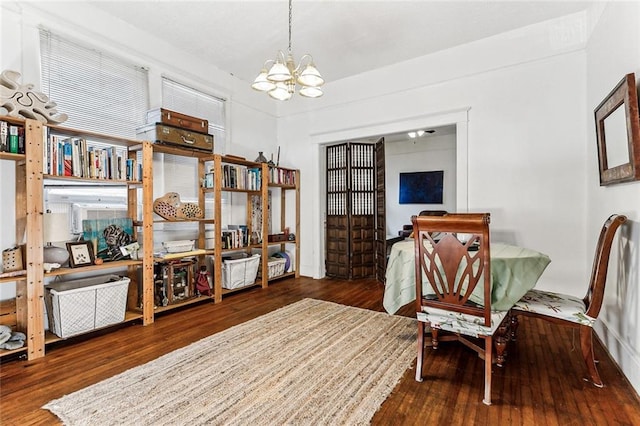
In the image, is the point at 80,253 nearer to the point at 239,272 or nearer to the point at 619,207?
the point at 239,272

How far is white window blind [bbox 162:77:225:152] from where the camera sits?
3545 millimetres

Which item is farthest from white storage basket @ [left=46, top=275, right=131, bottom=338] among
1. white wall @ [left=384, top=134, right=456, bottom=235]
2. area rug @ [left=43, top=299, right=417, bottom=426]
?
white wall @ [left=384, top=134, right=456, bottom=235]

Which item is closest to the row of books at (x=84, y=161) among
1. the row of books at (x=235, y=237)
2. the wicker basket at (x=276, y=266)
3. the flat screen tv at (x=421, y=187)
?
the row of books at (x=235, y=237)

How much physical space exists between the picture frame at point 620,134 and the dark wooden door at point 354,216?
283 cm

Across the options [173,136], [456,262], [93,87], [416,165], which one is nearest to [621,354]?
[456,262]

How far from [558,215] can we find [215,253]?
3.83m

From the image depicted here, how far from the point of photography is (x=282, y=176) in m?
4.57

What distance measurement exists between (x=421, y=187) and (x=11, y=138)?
22.9 feet

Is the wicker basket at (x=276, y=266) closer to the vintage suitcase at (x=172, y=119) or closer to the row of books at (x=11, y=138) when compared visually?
the vintage suitcase at (x=172, y=119)

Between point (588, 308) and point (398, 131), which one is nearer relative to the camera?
point (588, 308)

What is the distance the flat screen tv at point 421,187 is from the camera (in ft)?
23.0

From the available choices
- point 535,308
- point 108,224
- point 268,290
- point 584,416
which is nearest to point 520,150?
point 535,308

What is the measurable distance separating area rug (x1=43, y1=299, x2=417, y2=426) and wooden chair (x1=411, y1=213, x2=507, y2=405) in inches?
17.6

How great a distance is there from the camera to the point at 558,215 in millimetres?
3113
